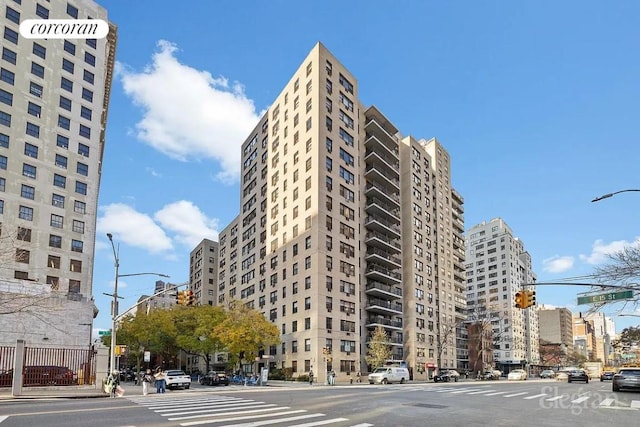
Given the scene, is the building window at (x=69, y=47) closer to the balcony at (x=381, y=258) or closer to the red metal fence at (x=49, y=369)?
the red metal fence at (x=49, y=369)

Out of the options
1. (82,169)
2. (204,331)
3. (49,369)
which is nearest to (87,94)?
(82,169)

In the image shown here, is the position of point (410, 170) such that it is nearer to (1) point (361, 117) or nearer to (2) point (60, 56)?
(1) point (361, 117)

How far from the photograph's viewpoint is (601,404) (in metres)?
20.6

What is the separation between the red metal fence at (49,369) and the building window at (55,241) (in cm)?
3495

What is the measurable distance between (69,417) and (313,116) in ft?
196

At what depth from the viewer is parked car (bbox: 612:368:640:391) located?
2964cm

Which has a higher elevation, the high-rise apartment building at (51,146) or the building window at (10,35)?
the building window at (10,35)

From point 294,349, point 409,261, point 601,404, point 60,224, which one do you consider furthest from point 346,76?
point 601,404

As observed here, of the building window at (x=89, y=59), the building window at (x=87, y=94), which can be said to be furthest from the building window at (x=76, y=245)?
the building window at (x=89, y=59)

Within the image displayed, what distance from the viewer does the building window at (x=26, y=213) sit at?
65.8 m

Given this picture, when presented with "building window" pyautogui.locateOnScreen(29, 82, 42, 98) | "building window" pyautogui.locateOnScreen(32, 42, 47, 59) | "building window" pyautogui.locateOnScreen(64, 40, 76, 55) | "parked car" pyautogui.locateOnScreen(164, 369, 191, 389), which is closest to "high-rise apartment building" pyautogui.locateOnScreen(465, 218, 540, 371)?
"parked car" pyautogui.locateOnScreen(164, 369, 191, 389)

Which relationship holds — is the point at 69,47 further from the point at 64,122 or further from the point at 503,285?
A: the point at 503,285

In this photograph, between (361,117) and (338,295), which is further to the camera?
(361,117)

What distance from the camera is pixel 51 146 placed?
232 ft
